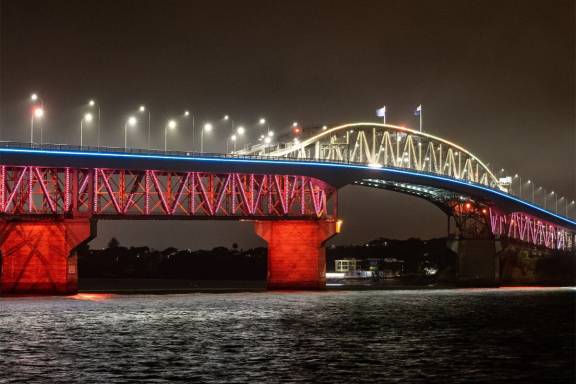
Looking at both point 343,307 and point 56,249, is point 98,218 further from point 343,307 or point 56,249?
point 343,307

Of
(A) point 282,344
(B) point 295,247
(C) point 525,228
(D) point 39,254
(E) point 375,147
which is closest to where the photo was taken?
(A) point 282,344

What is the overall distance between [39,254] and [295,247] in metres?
27.1

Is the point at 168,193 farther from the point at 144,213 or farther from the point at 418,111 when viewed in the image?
the point at 418,111

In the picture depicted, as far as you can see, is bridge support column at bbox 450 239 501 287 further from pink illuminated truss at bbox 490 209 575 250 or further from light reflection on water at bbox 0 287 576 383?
light reflection on water at bbox 0 287 576 383

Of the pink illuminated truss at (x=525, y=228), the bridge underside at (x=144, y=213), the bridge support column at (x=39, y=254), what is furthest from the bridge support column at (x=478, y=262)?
the bridge support column at (x=39, y=254)

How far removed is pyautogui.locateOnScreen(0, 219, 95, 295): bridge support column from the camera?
8931 centimetres

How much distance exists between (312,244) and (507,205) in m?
54.9

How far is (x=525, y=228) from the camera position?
550ft

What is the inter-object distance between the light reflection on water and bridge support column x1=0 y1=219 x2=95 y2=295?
11490 millimetres

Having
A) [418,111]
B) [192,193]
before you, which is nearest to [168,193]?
[192,193]

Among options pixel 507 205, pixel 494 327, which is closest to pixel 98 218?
pixel 494 327

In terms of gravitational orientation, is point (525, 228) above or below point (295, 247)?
above

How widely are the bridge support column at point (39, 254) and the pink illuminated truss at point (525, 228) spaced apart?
73123 mm

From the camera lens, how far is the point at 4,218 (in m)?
89.8
